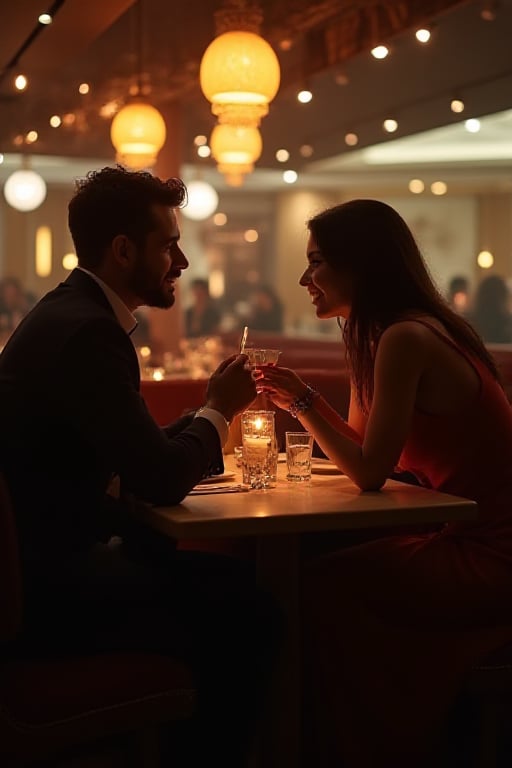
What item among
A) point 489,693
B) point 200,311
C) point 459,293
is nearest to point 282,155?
point 200,311

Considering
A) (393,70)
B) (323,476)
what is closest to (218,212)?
(393,70)

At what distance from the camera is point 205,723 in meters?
2.32

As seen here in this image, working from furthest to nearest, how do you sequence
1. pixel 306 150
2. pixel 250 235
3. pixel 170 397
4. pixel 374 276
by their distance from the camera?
pixel 250 235, pixel 306 150, pixel 170 397, pixel 374 276

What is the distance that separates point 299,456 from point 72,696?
831 mm

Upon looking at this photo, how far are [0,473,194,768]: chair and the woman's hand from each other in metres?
0.75

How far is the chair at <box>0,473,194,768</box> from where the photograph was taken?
2.11 m

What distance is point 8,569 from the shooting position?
6.63 ft

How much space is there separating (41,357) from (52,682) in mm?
637

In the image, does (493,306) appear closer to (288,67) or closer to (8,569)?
(288,67)

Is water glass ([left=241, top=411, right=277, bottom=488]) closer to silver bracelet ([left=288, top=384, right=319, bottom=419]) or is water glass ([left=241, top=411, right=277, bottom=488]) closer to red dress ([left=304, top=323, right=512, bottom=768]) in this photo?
silver bracelet ([left=288, top=384, right=319, bottom=419])

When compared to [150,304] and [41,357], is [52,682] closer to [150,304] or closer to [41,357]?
[41,357]

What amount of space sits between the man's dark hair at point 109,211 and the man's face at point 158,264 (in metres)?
0.02

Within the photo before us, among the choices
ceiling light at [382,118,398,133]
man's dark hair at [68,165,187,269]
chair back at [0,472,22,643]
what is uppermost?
ceiling light at [382,118,398,133]

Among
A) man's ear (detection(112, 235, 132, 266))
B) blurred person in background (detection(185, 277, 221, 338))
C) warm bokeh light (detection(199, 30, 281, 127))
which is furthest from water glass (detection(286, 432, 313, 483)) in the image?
blurred person in background (detection(185, 277, 221, 338))
